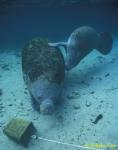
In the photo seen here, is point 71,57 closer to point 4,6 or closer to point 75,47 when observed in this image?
point 75,47

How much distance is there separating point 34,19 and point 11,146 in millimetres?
8176

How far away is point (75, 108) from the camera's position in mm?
6340

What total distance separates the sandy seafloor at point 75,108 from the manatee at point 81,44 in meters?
0.51

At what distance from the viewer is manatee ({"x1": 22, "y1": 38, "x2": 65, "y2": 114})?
5809mm

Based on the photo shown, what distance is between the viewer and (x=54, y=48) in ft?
23.5

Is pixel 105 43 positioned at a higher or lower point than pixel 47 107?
higher

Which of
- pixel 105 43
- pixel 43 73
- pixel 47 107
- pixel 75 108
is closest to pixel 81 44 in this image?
pixel 105 43

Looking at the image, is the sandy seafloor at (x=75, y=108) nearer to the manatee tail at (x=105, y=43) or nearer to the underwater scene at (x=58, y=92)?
the underwater scene at (x=58, y=92)

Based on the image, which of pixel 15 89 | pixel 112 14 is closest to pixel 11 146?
pixel 15 89

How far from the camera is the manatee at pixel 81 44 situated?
24.6 ft

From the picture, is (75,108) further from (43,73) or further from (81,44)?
(81,44)

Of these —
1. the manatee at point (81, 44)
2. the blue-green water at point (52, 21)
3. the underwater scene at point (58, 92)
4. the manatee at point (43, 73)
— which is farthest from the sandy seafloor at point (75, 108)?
the blue-green water at point (52, 21)

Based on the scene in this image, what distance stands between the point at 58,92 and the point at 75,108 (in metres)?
0.62

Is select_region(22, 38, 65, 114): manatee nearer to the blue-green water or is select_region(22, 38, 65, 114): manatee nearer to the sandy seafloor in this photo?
the sandy seafloor
